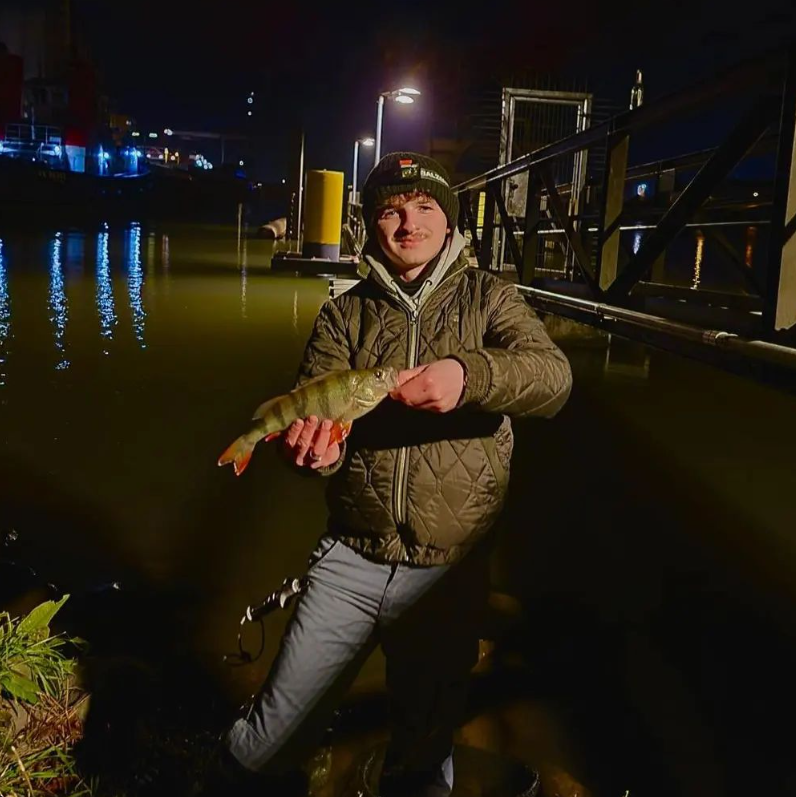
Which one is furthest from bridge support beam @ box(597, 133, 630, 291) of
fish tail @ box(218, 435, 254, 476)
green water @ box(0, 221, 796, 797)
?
fish tail @ box(218, 435, 254, 476)

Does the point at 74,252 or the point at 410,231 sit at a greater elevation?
the point at 410,231

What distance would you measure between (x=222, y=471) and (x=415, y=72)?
22017 millimetres

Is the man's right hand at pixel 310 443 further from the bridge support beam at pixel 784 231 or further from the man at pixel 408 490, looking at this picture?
the bridge support beam at pixel 784 231

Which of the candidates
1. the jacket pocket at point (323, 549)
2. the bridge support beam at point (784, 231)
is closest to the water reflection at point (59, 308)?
the jacket pocket at point (323, 549)

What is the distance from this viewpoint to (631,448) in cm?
644

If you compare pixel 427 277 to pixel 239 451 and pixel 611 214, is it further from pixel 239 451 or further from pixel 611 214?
A: pixel 611 214

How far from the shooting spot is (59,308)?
11.6 m

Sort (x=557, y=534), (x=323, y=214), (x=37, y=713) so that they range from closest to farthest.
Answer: (x=37, y=713), (x=557, y=534), (x=323, y=214)

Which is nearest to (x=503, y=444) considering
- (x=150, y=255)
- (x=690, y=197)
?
(x=690, y=197)

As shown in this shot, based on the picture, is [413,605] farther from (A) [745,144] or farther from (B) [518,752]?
(A) [745,144]

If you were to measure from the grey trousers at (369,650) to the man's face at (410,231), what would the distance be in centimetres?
90

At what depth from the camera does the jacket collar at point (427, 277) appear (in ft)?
8.18

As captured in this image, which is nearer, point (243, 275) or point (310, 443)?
point (310, 443)

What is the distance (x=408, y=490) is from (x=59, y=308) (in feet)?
34.5
